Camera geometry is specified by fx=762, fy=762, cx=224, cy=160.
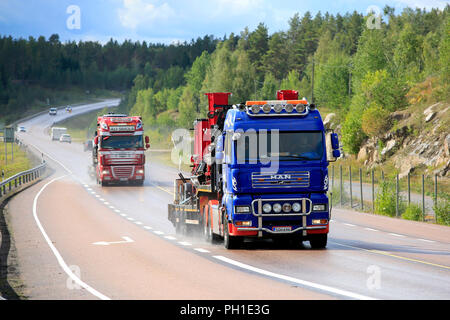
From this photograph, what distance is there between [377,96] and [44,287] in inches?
2111

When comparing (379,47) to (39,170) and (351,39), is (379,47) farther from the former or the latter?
(351,39)

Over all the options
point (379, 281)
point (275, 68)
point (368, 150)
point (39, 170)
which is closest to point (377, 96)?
point (368, 150)

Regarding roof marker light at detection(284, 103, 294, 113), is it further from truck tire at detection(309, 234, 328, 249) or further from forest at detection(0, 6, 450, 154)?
forest at detection(0, 6, 450, 154)

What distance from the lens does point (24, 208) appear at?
108 feet

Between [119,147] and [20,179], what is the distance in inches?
317

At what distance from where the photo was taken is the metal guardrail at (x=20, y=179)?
41987 mm

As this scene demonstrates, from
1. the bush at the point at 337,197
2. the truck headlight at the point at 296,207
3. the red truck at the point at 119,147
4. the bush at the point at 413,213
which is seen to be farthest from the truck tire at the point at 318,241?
the red truck at the point at 119,147

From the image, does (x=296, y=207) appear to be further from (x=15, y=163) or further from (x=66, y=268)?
(x=15, y=163)

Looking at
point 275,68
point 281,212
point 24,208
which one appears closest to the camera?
point 281,212

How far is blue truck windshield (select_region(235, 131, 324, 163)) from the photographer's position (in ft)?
54.6

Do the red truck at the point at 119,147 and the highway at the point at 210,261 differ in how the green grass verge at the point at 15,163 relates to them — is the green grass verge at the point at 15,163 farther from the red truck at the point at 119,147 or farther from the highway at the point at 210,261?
the highway at the point at 210,261

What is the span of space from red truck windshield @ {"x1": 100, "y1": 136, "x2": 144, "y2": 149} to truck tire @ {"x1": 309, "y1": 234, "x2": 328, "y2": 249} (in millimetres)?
28146

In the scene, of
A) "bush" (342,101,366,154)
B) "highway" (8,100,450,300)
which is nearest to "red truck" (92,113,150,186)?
"highway" (8,100,450,300)

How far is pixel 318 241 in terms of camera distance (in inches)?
695
